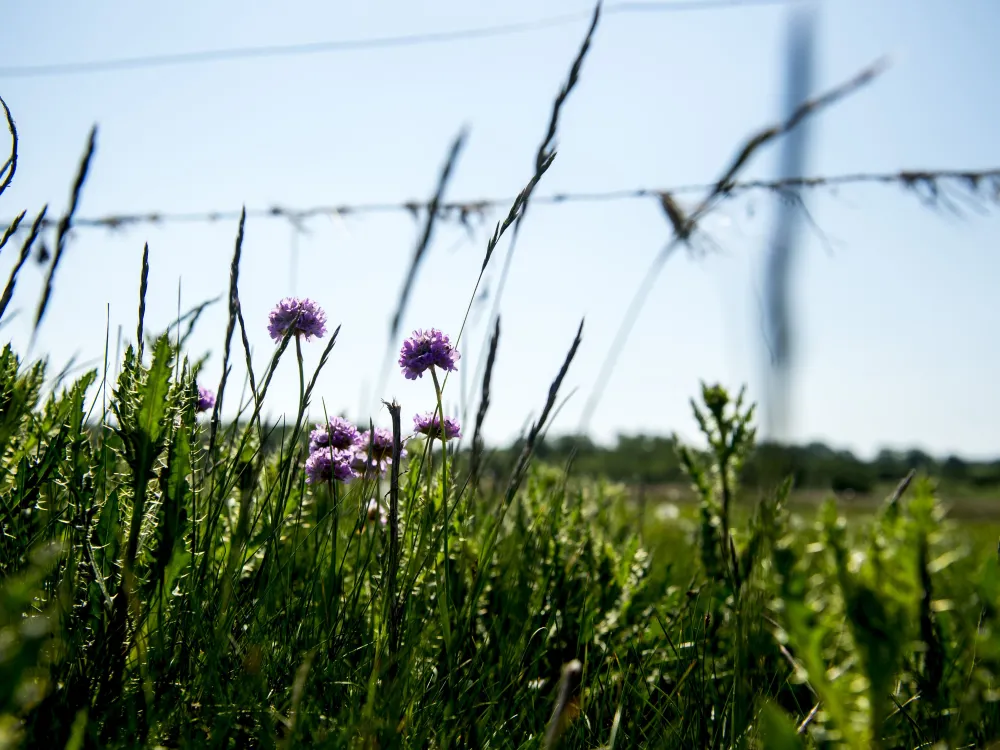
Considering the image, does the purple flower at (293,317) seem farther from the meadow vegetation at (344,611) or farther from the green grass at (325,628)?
the green grass at (325,628)

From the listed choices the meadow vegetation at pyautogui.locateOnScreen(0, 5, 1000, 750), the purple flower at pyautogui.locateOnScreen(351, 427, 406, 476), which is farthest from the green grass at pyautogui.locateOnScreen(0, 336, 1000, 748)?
the purple flower at pyautogui.locateOnScreen(351, 427, 406, 476)

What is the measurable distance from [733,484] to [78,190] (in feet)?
6.21

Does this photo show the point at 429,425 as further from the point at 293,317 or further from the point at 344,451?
the point at 293,317

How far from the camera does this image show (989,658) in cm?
79

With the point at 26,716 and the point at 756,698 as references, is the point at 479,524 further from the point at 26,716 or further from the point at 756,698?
the point at 26,716

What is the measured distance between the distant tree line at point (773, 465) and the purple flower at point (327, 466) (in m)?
0.41

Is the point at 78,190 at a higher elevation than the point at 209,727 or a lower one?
higher

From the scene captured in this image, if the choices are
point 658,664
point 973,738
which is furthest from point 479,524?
point 973,738

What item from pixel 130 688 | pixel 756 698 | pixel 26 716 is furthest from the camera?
pixel 756 698

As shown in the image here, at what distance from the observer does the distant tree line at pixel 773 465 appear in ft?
2.20

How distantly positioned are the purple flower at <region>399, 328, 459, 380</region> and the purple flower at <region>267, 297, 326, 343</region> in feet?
0.61

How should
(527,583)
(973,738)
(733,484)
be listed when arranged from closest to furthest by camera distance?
(973,738), (527,583), (733,484)

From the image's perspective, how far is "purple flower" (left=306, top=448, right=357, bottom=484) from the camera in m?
1.78

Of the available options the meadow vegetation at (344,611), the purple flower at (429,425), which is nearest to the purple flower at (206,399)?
the meadow vegetation at (344,611)
